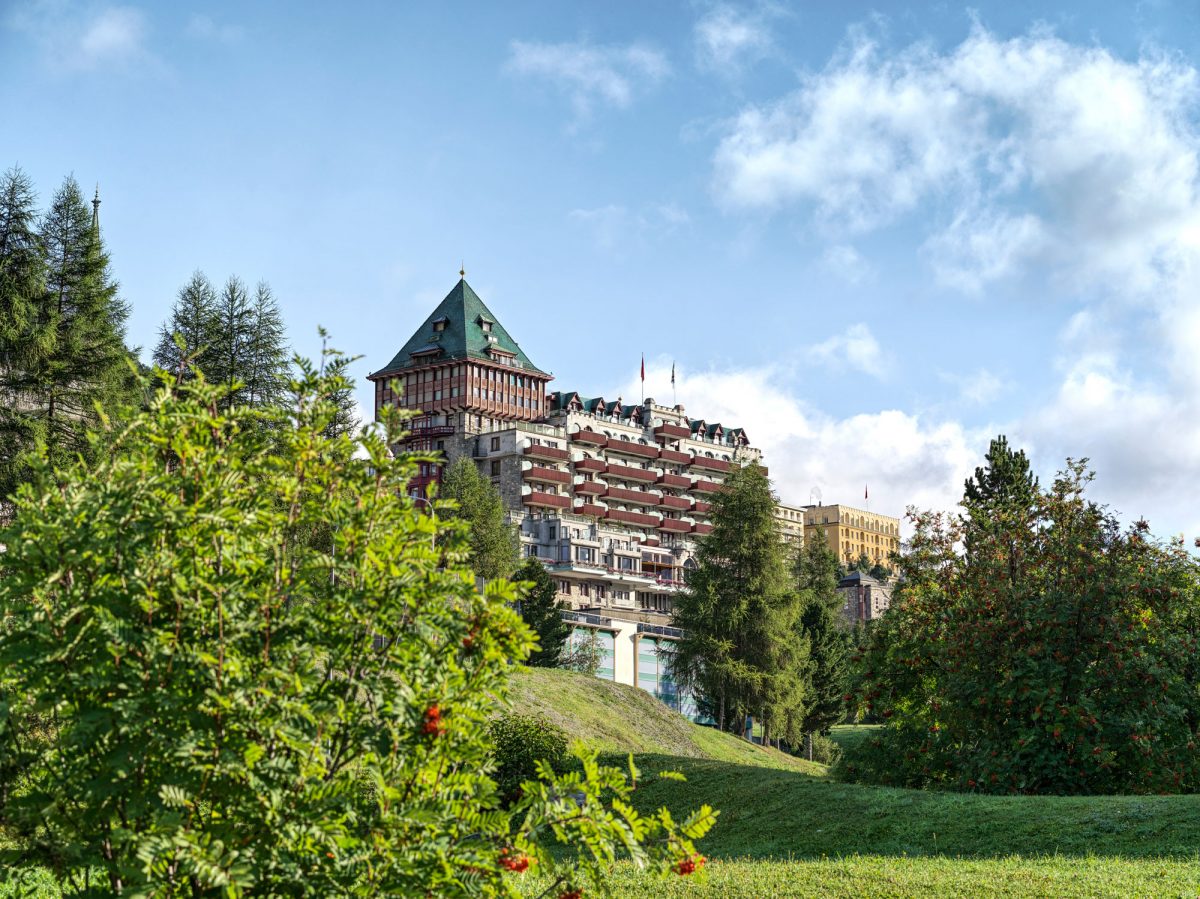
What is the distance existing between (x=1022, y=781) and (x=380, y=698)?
15866 millimetres

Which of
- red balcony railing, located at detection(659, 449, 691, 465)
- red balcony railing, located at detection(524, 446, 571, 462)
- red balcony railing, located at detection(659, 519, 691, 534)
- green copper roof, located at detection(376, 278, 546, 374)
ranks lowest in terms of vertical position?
red balcony railing, located at detection(659, 519, 691, 534)

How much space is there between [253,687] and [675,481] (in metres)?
116

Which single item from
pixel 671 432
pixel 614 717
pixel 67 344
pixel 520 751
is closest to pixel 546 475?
pixel 671 432

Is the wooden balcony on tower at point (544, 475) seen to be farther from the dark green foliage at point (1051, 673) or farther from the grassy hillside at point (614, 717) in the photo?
the dark green foliage at point (1051, 673)

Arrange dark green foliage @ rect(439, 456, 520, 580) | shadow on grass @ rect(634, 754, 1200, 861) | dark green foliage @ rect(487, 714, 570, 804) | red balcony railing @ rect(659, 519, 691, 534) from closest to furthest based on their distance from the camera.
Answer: shadow on grass @ rect(634, 754, 1200, 861)
dark green foliage @ rect(487, 714, 570, 804)
dark green foliage @ rect(439, 456, 520, 580)
red balcony railing @ rect(659, 519, 691, 534)

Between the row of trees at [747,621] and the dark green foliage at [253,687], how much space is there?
51456 mm

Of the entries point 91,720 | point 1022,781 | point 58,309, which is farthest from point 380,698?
point 58,309

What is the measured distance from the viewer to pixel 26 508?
5.75 meters

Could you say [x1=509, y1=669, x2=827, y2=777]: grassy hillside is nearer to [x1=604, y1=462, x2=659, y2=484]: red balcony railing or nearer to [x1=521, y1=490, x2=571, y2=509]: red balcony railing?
[x1=521, y1=490, x2=571, y2=509]: red balcony railing

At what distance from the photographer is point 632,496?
11594cm

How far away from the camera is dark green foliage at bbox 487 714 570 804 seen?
23.1 meters

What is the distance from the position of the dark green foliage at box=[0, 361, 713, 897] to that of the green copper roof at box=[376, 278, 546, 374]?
105 meters

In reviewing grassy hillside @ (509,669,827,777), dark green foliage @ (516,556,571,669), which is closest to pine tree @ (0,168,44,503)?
grassy hillside @ (509,669,827,777)

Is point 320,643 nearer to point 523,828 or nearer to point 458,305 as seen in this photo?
point 523,828
